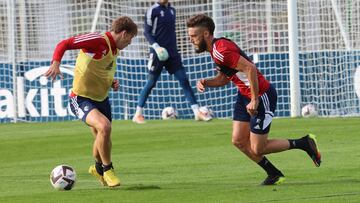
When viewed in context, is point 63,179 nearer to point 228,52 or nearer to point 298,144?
point 228,52

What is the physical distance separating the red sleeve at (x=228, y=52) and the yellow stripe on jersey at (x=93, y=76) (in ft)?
4.82

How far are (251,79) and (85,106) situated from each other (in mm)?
2079

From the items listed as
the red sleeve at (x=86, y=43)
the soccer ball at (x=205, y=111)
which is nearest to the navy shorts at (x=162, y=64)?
the soccer ball at (x=205, y=111)

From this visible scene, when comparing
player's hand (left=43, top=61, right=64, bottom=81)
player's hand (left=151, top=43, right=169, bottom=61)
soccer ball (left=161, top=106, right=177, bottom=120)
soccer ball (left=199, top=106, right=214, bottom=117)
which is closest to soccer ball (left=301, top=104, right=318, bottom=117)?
soccer ball (left=199, top=106, right=214, bottom=117)

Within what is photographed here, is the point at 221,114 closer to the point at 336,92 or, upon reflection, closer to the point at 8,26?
the point at 336,92

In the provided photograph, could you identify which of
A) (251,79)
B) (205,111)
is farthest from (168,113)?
(251,79)

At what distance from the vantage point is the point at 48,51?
2448 centimetres

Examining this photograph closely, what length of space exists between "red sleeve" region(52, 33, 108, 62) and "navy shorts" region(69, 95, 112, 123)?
0.59m

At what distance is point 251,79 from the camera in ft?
35.2

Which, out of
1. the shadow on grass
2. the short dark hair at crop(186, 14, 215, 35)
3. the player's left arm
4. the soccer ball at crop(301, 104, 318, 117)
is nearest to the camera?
the player's left arm

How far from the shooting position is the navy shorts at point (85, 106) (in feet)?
38.7

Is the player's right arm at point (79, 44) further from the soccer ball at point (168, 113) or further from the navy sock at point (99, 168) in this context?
the soccer ball at point (168, 113)

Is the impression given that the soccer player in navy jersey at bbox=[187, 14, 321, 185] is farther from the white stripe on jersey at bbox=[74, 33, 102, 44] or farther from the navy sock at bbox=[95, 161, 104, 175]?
the navy sock at bbox=[95, 161, 104, 175]

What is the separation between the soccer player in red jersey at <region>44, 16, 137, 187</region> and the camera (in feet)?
37.3
